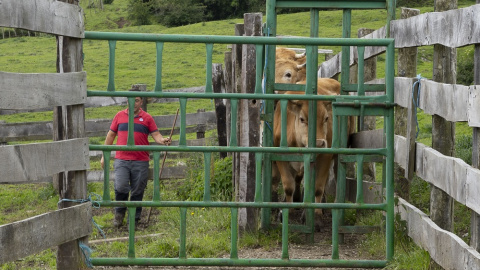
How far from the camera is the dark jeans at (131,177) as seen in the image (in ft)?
31.8

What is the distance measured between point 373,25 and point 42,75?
114 feet

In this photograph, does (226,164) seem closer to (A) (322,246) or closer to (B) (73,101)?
(A) (322,246)

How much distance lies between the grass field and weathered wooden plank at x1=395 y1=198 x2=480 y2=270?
0.48 ft

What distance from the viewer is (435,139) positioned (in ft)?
18.8

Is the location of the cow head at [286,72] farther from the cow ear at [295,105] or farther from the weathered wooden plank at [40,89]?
the weathered wooden plank at [40,89]

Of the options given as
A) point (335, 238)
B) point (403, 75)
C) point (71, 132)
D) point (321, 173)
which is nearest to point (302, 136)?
point (321, 173)

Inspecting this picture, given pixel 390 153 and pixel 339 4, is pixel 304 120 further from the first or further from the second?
pixel 390 153

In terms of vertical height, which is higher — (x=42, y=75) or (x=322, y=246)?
(x=42, y=75)

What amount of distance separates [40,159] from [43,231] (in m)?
0.52

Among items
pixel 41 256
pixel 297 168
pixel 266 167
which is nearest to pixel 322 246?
pixel 266 167

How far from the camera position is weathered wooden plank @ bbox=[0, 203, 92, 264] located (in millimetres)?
4577

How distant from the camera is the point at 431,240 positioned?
17.6ft

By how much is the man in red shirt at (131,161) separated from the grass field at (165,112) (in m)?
0.44

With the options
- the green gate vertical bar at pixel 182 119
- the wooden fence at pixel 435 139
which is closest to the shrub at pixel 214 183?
the green gate vertical bar at pixel 182 119
